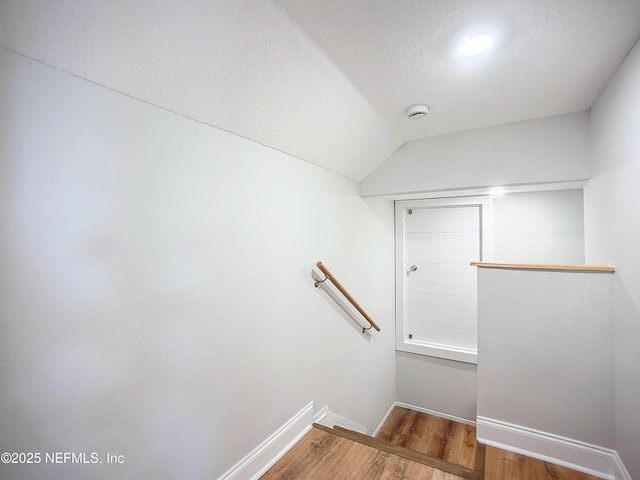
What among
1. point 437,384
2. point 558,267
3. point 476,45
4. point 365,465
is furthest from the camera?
point 437,384

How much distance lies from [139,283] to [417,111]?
174 centimetres

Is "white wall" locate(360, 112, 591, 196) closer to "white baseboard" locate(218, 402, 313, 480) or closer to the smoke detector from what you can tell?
the smoke detector

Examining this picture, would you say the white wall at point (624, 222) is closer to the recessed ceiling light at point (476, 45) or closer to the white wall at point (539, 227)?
the recessed ceiling light at point (476, 45)

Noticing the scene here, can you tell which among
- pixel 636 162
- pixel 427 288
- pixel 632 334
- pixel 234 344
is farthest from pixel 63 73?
pixel 427 288

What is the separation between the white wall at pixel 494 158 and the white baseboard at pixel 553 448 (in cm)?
158

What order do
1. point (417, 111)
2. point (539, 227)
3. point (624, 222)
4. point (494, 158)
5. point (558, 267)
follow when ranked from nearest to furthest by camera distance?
1. point (624, 222)
2. point (558, 267)
3. point (417, 111)
4. point (494, 158)
5. point (539, 227)

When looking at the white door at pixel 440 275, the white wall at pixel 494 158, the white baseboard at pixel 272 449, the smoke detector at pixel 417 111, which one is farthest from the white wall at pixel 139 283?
the white door at pixel 440 275

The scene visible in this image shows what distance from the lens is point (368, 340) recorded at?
2682mm

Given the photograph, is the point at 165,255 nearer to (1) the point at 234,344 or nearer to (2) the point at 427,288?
(1) the point at 234,344

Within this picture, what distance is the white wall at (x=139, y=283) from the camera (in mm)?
766

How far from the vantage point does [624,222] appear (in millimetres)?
1317

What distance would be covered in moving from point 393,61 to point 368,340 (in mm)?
2265

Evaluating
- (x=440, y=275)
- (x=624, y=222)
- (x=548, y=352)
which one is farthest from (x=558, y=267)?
(x=440, y=275)

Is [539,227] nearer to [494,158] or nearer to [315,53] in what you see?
[494,158]
